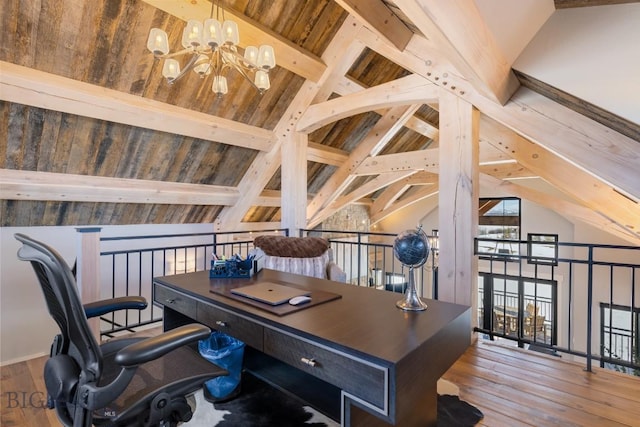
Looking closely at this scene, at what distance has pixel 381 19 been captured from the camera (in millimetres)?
2668

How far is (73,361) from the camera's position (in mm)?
1181

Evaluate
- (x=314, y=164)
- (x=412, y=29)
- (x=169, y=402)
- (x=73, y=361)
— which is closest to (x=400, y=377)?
(x=169, y=402)

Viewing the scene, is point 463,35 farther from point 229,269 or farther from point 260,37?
point 260,37

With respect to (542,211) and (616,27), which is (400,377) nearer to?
(616,27)

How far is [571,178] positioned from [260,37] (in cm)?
383

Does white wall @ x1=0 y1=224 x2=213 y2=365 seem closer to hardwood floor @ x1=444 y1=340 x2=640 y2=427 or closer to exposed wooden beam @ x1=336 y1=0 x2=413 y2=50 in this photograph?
exposed wooden beam @ x1=336 y1=0 x2=413 y2=50

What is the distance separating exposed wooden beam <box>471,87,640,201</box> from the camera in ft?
6.63

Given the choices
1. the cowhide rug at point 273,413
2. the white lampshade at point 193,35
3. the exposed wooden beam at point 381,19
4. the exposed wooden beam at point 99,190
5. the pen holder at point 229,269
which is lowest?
the cowhide rug at point 273,413

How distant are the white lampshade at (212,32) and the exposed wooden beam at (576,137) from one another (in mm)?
2104

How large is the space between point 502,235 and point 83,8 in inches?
313

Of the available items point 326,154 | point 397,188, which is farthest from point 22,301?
point 397,188

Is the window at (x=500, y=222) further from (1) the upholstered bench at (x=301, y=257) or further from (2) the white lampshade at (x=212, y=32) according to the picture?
(2) the white lampshade at (x=212, y=32)

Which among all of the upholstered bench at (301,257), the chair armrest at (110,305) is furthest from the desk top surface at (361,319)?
the upholstered bench at (301,257)

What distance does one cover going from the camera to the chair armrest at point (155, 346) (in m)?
0.99
